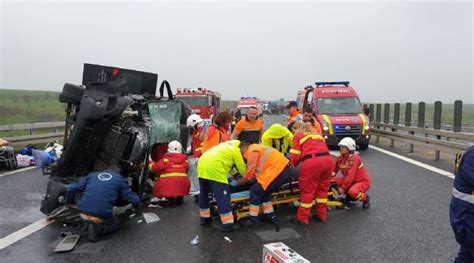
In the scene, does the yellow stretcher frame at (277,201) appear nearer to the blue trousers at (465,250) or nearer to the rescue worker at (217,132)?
the rescue worker at (217,132)

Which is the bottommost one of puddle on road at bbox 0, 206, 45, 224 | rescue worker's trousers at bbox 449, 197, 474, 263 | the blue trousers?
puddle on road at bbox 0, 206, 45, 224

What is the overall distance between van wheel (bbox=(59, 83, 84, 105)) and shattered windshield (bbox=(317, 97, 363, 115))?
10866 millimetres

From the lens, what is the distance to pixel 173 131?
7.50 meters

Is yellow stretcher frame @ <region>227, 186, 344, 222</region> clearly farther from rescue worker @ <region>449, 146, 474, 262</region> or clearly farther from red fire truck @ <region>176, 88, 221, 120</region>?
red fire truck @ <region>176, 88, 221, 120</region>

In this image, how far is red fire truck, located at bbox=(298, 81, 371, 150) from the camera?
46.7 ft

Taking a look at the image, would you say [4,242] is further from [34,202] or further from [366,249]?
[366,249]

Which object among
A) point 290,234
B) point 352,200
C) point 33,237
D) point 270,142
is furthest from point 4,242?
point 352,200

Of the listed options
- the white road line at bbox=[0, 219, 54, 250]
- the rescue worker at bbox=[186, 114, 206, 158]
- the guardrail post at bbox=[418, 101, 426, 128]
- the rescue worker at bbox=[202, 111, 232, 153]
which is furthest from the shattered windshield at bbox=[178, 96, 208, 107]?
the white road line at bbox=[0, 219, 54, 250]

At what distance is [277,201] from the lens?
6.34 meters

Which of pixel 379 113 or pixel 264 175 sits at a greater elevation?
pixel 379 113

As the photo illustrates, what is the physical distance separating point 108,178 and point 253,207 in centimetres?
211

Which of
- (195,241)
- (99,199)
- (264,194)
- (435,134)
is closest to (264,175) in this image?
(264,194)

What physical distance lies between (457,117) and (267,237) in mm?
9315

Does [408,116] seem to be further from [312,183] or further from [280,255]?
[280,255]
